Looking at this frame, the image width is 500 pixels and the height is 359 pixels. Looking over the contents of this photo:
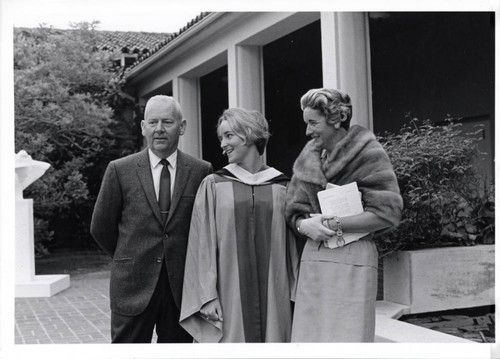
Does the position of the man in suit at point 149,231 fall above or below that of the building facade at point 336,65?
below

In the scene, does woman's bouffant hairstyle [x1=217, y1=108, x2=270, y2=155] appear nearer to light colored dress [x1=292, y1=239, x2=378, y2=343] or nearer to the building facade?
light colored dress [x1=292, y1=239, x2=378, y2=343]

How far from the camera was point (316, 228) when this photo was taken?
306cm

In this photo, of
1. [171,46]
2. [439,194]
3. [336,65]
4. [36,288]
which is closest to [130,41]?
[171,46]

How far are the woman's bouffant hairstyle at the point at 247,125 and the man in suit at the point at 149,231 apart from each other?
1.01 ft

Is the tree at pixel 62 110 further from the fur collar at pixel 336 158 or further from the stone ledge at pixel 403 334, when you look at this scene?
the fur collar at pixel 336 158

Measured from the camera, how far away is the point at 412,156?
215 inches

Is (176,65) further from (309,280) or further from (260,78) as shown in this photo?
(309,280)

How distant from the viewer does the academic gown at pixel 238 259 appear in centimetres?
316

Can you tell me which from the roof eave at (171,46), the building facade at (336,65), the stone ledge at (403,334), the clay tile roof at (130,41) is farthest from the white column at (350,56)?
the clay tile roof at (130,41)

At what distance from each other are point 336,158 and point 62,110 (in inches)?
371

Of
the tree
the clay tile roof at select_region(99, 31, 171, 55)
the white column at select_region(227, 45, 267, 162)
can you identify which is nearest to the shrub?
the white column at select_region(227, 45, 267, 162)

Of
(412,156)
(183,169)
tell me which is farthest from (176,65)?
(183,169)

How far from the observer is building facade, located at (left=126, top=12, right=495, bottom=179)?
7081 millimetres

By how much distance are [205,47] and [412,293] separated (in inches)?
244
